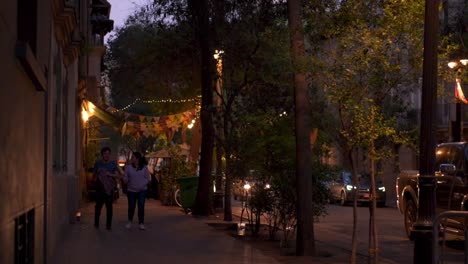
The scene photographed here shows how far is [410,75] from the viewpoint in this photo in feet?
41.3

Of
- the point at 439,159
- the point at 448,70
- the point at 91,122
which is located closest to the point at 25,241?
the point at 448,70

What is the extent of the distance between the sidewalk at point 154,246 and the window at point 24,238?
129 inches

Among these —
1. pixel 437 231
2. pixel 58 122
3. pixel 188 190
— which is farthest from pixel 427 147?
pixel 188 190

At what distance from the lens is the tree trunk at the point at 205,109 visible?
23188 millimetres

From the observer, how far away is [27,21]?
9.31 m

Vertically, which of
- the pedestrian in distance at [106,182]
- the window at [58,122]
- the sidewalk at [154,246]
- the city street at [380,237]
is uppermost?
the window at [58,122]

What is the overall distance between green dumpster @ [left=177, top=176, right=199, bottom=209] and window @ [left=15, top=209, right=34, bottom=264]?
58.4 ft

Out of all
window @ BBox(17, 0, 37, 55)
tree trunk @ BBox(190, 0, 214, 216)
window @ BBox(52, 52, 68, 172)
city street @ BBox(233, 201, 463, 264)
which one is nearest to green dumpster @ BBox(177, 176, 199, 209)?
city street @ BBox(233, 201, 463, 264)

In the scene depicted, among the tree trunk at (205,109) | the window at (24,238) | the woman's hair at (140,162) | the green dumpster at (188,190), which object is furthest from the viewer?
the green dumpster at (188,190)

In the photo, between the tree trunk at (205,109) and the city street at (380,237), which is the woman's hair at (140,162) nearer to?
the tree trunk at (205,109)

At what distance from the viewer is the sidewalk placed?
1353cm

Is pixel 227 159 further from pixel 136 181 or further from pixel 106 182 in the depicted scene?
pixel 106 182

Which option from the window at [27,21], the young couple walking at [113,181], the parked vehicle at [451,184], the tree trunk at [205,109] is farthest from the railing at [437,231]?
the tree trunk at [205,109]

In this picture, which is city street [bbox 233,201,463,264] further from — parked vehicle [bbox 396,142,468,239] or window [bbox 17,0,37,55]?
window [bbox 17,0,37,55]
